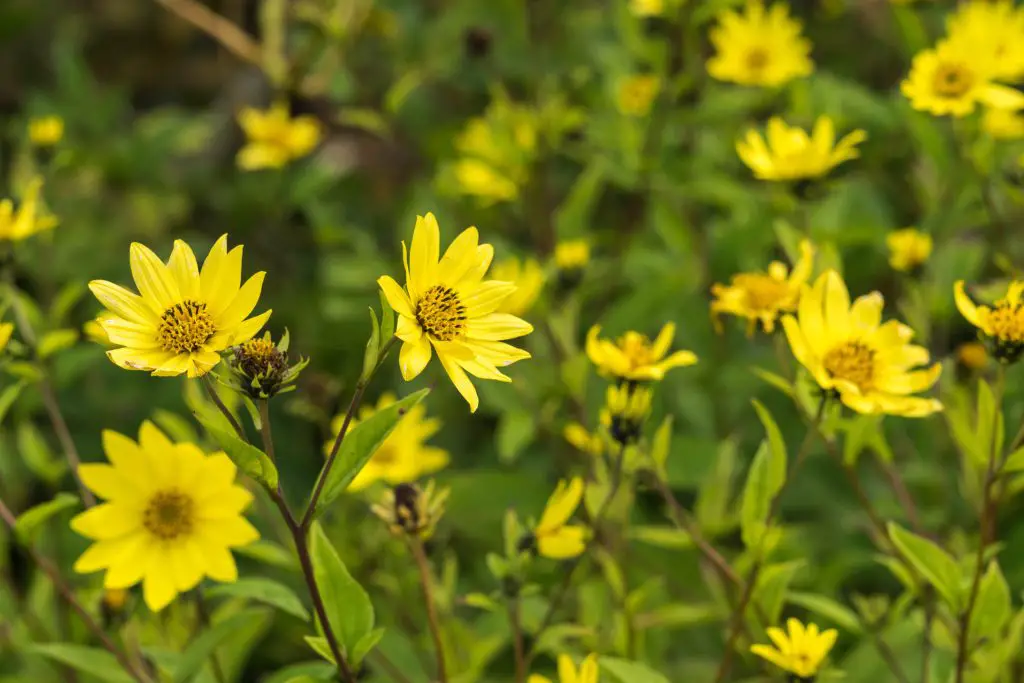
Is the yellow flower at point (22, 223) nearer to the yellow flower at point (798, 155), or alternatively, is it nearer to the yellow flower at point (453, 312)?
the yellow flower at point (453, 312)

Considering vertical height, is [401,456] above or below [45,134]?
below

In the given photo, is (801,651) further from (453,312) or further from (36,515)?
(36,515)

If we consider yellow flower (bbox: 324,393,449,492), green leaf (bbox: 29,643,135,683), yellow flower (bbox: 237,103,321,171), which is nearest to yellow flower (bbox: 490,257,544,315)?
yellow flower (bbox: 324,393,449,492)

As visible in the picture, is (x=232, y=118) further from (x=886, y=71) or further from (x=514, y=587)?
(x=514, y=587)

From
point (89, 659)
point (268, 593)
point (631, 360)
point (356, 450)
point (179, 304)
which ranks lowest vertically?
point (89, 659)

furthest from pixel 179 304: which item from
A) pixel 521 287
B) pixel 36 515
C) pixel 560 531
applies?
pixel 521 287

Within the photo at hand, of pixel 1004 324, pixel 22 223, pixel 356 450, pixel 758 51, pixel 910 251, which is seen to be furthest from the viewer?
pixel 758 51

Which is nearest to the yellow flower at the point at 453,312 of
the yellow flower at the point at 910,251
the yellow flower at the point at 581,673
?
the yellow flower at the point at 581,673
